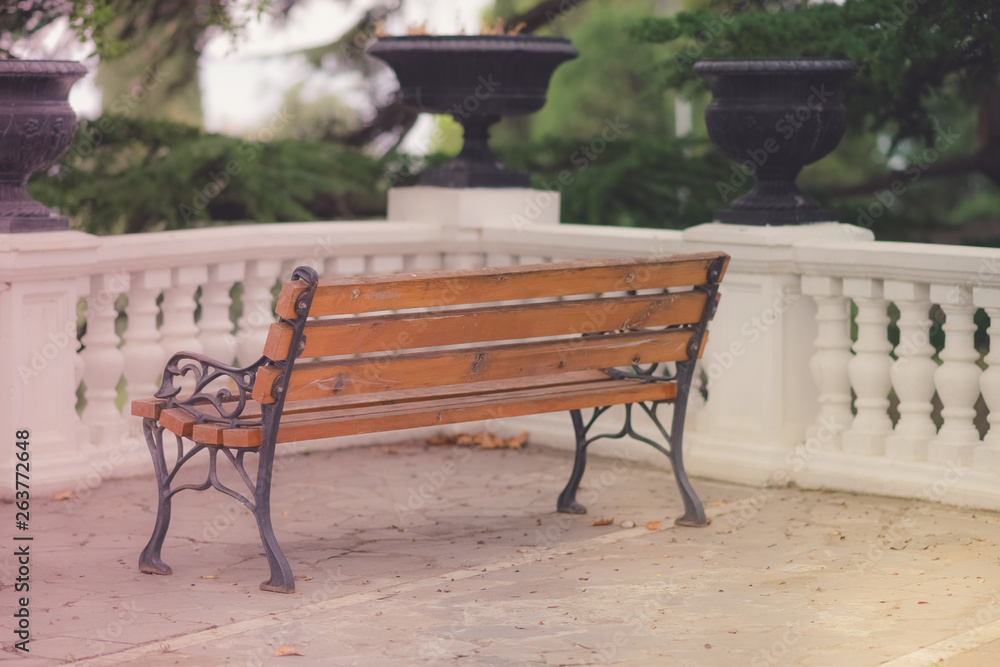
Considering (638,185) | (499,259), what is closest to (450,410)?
(499,259)

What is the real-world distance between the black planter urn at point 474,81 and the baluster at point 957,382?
103 inches

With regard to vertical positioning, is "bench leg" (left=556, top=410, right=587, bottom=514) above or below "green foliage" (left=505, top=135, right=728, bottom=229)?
below

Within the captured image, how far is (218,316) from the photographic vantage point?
718 centimetres

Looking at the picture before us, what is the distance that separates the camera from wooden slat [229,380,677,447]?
504cm

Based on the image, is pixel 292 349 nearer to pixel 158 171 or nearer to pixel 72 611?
pixel 72 611

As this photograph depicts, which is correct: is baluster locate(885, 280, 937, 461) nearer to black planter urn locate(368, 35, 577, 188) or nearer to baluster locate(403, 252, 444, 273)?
black planter urn locate(368, 35, 577, 188)

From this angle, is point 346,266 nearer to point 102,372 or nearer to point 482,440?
point 482,440

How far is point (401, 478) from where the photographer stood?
686 cm

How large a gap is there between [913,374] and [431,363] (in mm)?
2307

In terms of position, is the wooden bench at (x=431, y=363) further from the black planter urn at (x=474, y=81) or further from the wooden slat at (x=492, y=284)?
the black planter urn at (x=474, y=81)

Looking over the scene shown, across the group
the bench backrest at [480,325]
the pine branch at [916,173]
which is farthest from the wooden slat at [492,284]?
the pine branch at [916,173]

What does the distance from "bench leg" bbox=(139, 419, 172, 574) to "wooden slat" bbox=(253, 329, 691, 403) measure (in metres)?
0.55

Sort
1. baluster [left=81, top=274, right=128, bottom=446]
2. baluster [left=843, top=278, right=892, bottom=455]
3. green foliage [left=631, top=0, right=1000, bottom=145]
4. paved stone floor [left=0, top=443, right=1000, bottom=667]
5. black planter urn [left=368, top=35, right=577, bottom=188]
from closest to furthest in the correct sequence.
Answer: paved stone floor [left=0, top=443, right=1000, bottom=667], baluster [left=843, top=278, right=892, bottom=455], baluster [left=81, top=274, right=128, bottom=446], black planter urn [left=368, top=35, right=577, bottom=188], green foliage [left=631, top=0, right=1000, bottom=145]

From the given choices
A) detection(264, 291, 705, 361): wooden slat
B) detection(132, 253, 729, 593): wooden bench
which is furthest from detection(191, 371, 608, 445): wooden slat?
detection(264, 291, 705, 361): wooden slat
